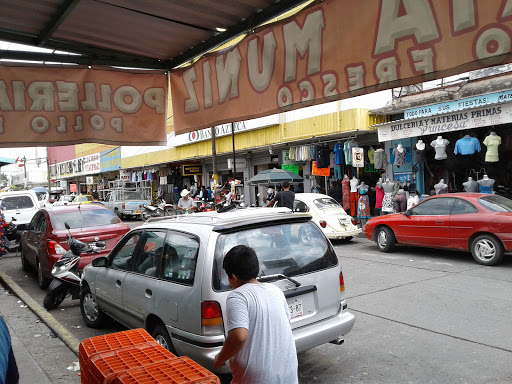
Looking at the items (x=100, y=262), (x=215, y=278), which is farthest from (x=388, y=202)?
(x=215, y=278)

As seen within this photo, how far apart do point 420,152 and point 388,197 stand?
1.94 meters

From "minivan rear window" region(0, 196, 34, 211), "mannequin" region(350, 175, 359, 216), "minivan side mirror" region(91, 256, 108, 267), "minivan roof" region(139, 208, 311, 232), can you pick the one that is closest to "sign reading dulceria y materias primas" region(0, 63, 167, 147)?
"minivan roof" region(139, 208, 311, 232)

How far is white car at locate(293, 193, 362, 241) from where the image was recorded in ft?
44.8

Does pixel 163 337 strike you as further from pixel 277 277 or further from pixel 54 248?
pixel 54 248

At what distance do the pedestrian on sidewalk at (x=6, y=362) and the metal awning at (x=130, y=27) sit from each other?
6.05 ft

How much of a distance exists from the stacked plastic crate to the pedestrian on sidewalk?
492 mm

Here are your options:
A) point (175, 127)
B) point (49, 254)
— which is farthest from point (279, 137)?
point (175, 127)

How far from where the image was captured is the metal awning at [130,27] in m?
2.62

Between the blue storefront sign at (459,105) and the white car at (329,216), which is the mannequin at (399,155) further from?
the white car at (329,216)

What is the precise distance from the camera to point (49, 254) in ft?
27.7

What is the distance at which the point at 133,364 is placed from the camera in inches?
91.7

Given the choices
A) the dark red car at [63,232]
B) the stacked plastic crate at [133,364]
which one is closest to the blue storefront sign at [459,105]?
the dark red car at [63,232]

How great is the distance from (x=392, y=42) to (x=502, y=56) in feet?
1.61

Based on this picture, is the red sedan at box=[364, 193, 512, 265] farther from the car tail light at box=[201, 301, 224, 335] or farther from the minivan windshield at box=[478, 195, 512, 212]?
the car tail light at box=[201, 301, 224, 335]
